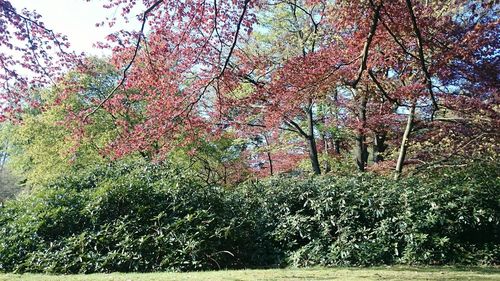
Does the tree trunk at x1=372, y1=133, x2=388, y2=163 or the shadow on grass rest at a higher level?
the tree trunk at x1=372, y1=133, x2=388, y2=163

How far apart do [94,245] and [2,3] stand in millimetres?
3982

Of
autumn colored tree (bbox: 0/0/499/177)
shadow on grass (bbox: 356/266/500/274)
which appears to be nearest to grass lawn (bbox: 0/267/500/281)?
shadow on grass (bbox: 356/266/500/274)

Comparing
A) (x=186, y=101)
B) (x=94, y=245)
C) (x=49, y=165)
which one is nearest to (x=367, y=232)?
(x=186, y=101)

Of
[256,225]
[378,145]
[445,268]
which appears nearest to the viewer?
[445,268]

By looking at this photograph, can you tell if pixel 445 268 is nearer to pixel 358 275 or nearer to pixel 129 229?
pixel 358 275

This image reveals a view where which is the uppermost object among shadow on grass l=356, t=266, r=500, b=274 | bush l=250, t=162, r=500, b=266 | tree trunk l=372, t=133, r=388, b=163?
tree trunk l=372, t=133, r=388, b=163

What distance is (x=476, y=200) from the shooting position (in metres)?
7.54

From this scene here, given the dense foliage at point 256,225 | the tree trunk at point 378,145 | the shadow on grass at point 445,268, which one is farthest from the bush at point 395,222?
the tree trunk at point 378,145

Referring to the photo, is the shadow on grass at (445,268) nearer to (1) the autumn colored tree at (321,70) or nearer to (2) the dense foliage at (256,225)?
(2) the dense foliage at (256,225)

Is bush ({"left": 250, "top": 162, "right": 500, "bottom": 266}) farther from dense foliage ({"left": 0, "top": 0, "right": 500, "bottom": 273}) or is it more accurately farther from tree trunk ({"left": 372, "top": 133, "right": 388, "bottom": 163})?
tree trunk ({"left": 372, "top": 133, "right": 388, "bottom": 163})

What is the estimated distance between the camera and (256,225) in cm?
821

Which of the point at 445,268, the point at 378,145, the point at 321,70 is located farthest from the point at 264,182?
the point at 378,145

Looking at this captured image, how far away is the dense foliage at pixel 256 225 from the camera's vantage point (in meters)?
7.14

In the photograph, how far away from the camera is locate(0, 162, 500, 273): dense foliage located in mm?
7141
